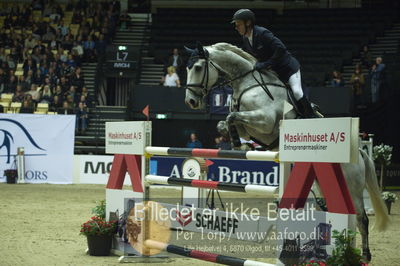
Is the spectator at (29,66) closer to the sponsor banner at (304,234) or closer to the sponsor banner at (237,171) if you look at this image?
the sponsor banner at (237,171)

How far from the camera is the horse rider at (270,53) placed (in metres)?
7.14

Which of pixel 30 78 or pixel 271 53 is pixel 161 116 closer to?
pixel 30 78

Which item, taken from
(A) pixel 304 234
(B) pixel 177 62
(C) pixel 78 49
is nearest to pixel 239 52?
(A) pixel 304 234

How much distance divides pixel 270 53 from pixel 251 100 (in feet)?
1.83

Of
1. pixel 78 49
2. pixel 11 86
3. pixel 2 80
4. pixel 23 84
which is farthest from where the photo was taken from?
pixel 78 49

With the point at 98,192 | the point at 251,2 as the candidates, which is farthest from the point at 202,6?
the point at 98,192

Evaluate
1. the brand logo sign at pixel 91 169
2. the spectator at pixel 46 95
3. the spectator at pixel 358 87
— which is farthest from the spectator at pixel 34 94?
the spectator at pixel 358 87

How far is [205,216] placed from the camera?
6227mm

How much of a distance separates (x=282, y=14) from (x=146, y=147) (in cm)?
2007

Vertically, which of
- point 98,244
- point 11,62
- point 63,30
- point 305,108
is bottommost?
point 98,244

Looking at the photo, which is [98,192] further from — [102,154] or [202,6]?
[202,6]

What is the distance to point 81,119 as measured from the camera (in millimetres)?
19844

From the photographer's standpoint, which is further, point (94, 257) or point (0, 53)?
point (0, 53)

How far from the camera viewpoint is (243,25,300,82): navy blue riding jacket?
714 centimetres
